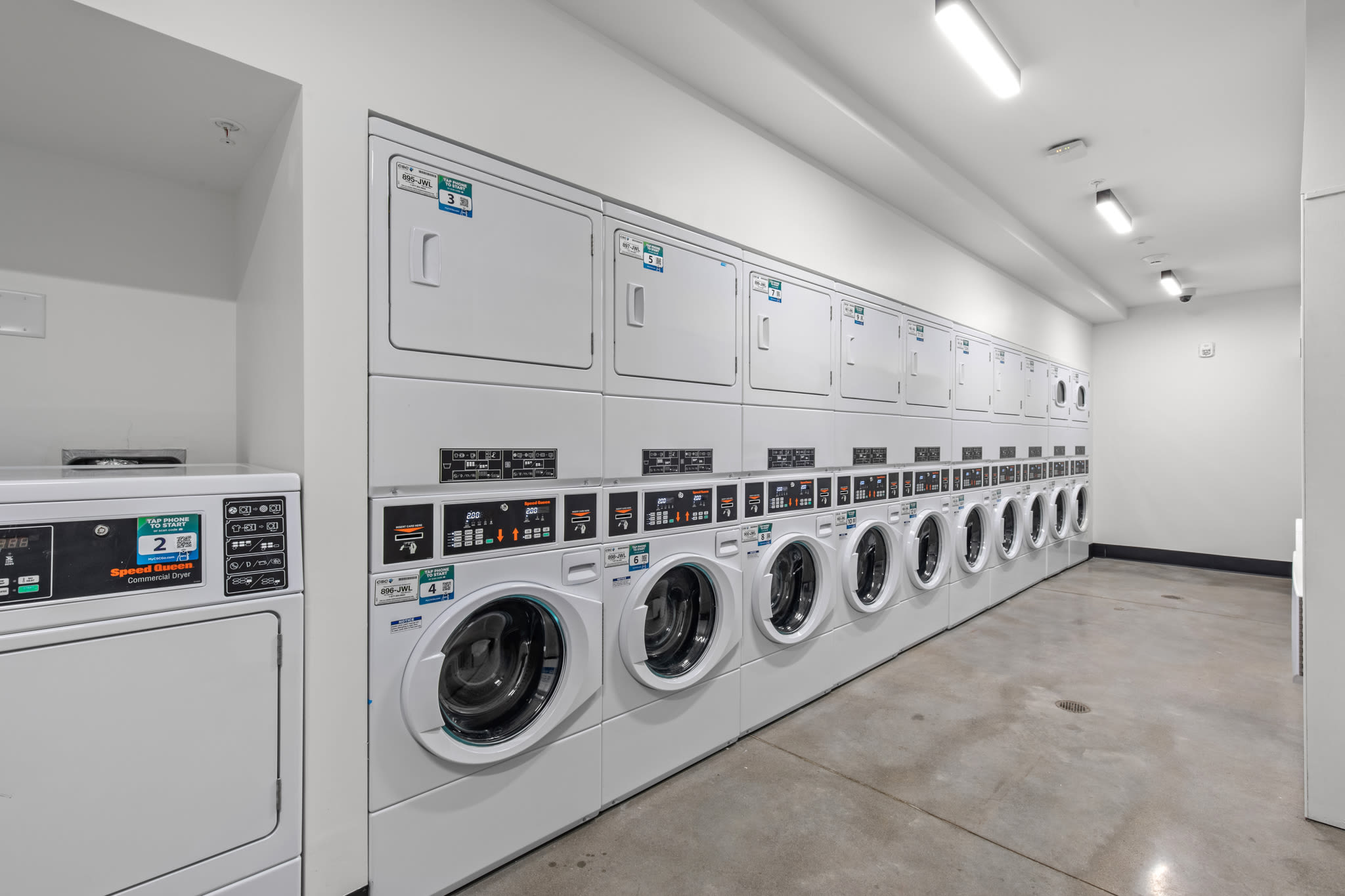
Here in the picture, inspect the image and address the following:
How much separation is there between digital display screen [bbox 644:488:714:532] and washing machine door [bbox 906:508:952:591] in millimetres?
2032

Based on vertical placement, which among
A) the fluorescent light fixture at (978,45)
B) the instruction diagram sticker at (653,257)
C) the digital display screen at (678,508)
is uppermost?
the fluorescent light fixture at (978,45)

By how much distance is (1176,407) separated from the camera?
7.24m

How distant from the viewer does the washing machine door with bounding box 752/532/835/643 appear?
315cm

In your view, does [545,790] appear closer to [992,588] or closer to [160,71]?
[160,71]

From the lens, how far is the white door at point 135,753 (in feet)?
4.14

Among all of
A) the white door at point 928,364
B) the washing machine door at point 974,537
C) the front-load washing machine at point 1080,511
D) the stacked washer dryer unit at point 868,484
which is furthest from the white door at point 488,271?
the front-load washing machine at point 1080,511

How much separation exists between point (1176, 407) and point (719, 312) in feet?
23.7

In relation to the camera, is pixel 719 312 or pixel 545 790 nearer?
pixel 545 790

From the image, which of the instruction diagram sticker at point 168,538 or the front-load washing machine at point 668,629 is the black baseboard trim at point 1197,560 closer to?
the front-load washing machine at point 668,629

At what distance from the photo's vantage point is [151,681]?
4.58 feet

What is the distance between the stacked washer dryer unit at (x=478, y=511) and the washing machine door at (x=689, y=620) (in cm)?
42

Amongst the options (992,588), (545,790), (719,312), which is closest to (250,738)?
(545,790)

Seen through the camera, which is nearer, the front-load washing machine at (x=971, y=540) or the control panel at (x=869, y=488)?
the control panel at (x=869, y=488)

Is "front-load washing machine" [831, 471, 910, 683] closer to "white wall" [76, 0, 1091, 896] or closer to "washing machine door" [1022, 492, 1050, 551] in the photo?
"white wall" [76, 0, 1091, 896]
